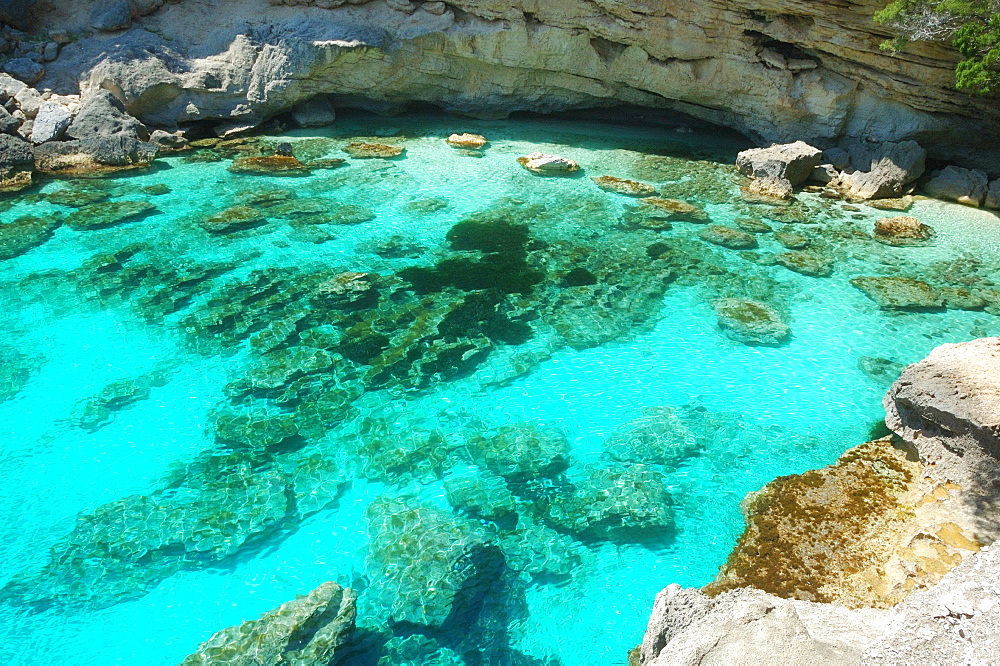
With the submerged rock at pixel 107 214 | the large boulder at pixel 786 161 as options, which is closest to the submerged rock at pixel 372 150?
the submerged rock at pixel 107 214

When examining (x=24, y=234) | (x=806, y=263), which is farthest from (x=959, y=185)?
(x=24, y=234)

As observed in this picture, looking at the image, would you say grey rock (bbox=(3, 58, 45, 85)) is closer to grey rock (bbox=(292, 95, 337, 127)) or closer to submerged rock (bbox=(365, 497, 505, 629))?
grey rock (bbox=(292, 95, 337, 127))

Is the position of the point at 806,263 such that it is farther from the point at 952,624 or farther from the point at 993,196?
the point at 952,624

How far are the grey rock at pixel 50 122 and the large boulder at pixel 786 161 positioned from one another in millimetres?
17408

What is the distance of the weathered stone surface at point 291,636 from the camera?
18.2 feet

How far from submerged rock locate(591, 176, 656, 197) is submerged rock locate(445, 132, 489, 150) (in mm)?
3749

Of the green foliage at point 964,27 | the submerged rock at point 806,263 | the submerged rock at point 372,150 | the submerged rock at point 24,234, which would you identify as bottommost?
the submerged rock at point 24,234

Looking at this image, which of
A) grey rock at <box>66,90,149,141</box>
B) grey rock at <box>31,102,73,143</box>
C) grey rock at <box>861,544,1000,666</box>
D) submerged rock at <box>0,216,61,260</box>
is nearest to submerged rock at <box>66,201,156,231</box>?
submerged rock at <box>0,216,61,260</box>

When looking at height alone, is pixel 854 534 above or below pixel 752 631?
below

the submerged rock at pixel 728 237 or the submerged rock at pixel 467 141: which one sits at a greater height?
the submerged rock at pixel 467 141

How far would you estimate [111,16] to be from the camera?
18156 millimetres

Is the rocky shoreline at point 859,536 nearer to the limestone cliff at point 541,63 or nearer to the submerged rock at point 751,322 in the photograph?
the submerged rock at point 751,322

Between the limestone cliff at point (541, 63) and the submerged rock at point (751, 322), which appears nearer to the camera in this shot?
the submerged rock at point (751, 322)

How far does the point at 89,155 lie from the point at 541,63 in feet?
39.0
